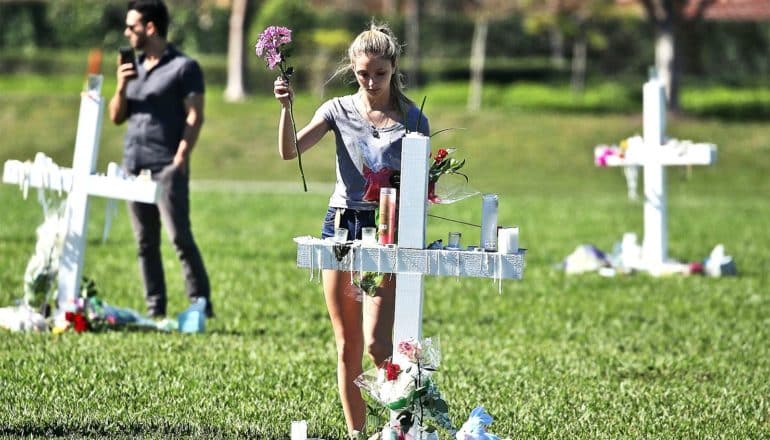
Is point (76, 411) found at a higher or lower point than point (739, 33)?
lower

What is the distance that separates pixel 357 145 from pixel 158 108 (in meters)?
3.88

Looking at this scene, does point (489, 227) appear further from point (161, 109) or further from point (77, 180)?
point (161, 109)

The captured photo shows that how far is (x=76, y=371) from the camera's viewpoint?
→ 7.93 m

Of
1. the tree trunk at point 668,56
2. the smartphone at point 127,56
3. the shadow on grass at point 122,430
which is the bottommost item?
the shadow on grass at point 122,430

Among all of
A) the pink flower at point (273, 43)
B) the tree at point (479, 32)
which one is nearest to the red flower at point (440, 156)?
the pink flower at point (273, 43)

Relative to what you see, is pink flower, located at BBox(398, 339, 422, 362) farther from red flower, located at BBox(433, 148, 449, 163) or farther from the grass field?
red flower, located at BBox(433, 148, 449, 163)

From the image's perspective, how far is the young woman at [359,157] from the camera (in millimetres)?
6066

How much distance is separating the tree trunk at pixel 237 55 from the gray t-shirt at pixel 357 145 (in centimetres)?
2827

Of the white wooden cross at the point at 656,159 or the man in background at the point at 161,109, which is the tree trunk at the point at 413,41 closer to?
the white wooden cross at the point at 656,159

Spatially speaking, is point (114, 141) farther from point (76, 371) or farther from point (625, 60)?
point (76, 371)

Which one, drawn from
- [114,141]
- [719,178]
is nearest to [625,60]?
[719,178]

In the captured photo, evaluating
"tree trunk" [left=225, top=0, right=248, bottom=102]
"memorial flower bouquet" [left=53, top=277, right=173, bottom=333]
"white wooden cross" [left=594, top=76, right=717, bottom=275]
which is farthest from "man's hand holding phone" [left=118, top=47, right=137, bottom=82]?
"tree trunk" [left=225, top=0, right=248, bottom=102]

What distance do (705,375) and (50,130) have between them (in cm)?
2393

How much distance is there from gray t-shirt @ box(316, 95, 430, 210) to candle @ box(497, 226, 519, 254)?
1.96 feet
